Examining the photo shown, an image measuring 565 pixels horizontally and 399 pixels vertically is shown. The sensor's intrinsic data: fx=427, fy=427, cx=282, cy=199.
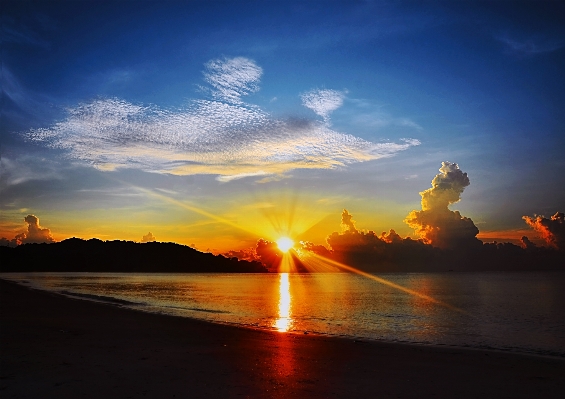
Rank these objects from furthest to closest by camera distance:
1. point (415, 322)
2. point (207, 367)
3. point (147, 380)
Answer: point (415, 322)
point (207, 367)
point (147, 380)

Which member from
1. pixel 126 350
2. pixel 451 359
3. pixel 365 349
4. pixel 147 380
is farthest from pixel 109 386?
pixel 451 359

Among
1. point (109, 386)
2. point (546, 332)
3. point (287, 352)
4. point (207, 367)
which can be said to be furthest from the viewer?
point (546, 332)

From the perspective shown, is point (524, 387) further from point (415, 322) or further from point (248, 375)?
point (415, 322)

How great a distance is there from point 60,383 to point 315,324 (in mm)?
25283

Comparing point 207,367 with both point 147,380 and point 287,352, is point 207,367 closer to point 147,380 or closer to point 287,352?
point 147,380

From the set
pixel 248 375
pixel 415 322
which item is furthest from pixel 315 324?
pixel 248 375

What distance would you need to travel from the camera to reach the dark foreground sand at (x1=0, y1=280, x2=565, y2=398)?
37.6 feet

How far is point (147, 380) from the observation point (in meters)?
12.2

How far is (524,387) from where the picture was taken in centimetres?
1321

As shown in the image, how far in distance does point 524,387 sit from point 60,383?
1357 cm

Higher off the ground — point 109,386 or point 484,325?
point 109,386

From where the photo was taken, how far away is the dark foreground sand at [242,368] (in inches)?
452

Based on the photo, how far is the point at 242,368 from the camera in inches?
555

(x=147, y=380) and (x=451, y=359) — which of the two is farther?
(x=451, y=359)
